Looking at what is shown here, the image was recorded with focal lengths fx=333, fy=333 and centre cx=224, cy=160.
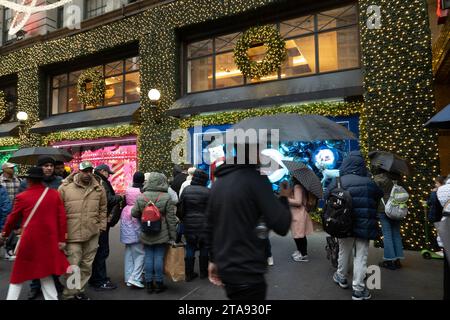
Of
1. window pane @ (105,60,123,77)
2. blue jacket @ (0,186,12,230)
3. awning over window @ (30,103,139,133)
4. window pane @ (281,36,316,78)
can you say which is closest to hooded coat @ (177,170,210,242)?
blue jacket @ (0,186,12,230)

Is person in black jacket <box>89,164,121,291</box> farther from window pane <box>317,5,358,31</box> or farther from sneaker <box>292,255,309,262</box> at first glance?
window pane <box>317,5,358,31</box>

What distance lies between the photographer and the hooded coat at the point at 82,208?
193 inches

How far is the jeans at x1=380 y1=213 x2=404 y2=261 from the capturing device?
251 inches

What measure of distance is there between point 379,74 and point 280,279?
611cm

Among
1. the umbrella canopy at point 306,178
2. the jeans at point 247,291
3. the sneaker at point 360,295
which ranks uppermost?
the umbrella canopy at point 306,178

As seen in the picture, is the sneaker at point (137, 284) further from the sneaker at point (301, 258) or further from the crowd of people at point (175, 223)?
the sneaker at point (301, 258)

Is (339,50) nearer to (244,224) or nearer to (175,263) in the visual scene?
(175,263)

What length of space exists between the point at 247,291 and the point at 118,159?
40.3ft

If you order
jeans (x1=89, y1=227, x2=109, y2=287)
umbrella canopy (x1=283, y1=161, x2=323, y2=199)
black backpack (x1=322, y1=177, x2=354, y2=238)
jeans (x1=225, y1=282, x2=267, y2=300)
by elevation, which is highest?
umbrella canopy (x1=283, y1=161, x2=323, y2=199)

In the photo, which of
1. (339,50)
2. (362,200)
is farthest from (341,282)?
(339,50)

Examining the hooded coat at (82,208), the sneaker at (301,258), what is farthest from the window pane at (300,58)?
the hooded coat at (82,208)

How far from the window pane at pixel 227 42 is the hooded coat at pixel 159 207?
8053mm

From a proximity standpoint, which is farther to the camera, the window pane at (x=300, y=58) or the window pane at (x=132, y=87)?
the window pane at (x=132, y=87)
